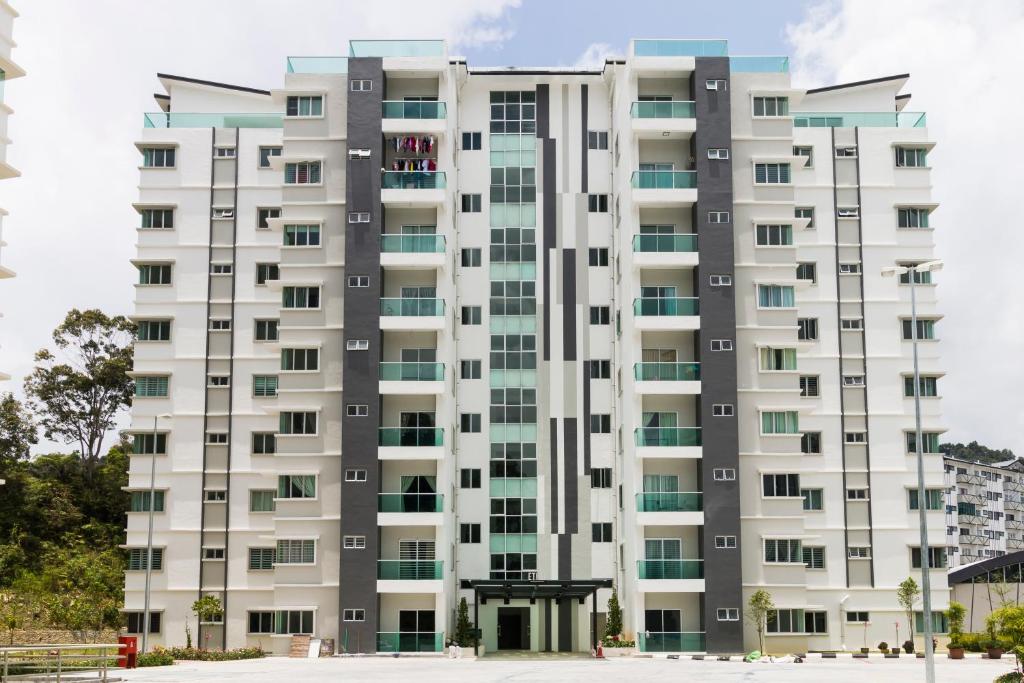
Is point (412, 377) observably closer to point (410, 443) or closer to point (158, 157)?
point (410, 443)

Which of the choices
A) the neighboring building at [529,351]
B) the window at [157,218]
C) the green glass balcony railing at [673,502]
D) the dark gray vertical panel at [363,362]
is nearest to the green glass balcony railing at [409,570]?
the neighboring building at [529,351]

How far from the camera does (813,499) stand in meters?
56.3

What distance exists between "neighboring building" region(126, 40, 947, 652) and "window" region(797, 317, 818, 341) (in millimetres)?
378

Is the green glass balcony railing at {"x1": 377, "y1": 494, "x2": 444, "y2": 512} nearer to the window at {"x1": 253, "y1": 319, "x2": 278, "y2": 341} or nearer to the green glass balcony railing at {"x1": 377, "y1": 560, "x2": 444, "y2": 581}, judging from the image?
the green glass balcony railing at {"x1": 377, "y1": 560, "x2": 444, "y2": 581}

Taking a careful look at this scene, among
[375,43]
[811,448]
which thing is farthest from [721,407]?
[375,43]

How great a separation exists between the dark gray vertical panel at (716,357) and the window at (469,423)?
432 inches

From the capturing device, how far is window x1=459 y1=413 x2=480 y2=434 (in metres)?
56.1

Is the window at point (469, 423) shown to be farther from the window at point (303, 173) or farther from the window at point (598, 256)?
the window at point (303, 173)

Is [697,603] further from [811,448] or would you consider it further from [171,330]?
[171,330]

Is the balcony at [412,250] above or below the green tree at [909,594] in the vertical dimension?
above

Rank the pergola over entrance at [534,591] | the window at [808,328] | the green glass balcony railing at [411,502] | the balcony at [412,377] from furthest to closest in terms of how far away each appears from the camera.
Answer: the window at [808,328] → the pergola over entrance at [534,591] → the balcony at [412,377] → the green glass balcony railing at [411,502]

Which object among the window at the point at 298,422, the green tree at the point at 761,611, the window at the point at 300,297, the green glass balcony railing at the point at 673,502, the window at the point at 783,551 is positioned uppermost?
the window at the point at 300,297

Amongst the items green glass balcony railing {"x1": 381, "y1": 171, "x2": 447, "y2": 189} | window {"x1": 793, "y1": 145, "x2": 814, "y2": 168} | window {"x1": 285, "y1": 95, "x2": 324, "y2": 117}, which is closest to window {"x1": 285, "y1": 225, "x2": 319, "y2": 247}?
Result: green glass balcony railing {"x1": 381, "y1": 171, "x2": 447, "y2": 189}

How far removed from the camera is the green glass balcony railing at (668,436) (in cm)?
5194
